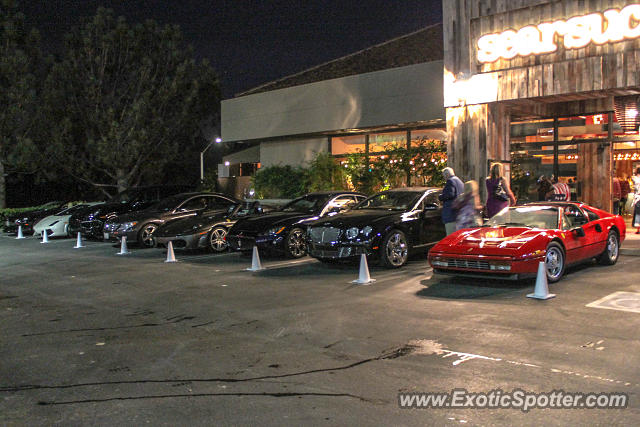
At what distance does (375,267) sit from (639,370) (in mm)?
6427

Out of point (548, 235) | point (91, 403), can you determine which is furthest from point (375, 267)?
point (91, 403)

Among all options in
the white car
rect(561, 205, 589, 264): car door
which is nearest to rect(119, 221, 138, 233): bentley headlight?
the white car

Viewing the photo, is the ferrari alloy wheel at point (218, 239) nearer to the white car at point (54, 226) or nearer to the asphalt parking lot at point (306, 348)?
the asphalt parking lot at point (306, 348)

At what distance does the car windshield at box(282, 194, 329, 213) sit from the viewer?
13.6m

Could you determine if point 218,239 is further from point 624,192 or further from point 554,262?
point 624,192

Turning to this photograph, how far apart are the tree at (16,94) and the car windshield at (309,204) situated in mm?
18936

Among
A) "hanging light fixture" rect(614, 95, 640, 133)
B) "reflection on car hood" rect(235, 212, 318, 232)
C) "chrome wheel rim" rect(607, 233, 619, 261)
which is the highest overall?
"hanging light fixture" rect(614, 95, 640, 133)

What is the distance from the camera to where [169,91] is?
3108 cm

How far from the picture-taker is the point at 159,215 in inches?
652

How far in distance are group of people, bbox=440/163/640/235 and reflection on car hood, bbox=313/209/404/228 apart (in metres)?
1.01

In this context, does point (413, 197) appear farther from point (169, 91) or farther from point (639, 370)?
point (169, 91)

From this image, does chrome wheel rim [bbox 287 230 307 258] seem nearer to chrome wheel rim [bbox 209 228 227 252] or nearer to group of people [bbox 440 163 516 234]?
chrome wheel rim [bbox 209 228 227 252]

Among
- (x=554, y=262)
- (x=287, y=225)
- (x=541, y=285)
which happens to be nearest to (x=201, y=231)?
(x=287, y=225)

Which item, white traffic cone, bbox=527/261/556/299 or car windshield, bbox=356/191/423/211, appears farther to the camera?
car windshield, bbox=356/191/423/211
